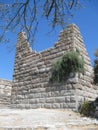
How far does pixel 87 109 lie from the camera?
10.1 m

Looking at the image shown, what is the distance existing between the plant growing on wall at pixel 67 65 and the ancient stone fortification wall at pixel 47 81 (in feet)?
0.86

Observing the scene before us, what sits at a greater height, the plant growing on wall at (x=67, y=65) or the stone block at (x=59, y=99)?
the plant growing on wall at (x=67, y=65)

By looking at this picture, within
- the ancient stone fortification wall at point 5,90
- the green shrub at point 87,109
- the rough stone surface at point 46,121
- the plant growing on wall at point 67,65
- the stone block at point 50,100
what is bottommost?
the rough stone surface at point 46,121

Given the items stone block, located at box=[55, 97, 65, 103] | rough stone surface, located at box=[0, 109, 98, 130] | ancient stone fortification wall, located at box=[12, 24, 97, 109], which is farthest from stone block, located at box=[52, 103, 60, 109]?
rough stone surface, located at box=[0, 109, 98, 130]

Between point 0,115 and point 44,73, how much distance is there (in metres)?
3.23

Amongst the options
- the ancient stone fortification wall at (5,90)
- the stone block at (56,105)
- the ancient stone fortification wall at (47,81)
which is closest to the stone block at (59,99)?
the ancient stone fortification wall at (47,81)

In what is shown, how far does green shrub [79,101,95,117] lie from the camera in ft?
32.8

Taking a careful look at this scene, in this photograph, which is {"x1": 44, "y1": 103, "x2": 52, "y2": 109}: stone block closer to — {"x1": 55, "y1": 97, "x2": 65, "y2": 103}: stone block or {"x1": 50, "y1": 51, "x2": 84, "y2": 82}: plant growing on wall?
{"x1": 55, "y1": 97, "x2": 65, "y2": 103}: stone block

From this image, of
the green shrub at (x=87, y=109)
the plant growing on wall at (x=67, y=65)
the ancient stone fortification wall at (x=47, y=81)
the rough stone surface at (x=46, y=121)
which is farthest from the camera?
the plant growing on wall at (x=67, y=65)

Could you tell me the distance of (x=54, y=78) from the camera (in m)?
11.6

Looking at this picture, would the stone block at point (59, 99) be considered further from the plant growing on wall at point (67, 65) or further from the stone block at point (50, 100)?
the plant growing on wall at point (67, 65)

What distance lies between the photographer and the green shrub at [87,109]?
998 centimetres

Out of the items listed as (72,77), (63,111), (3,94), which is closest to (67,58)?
(72,77)

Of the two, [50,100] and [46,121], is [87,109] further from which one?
[46,121]
